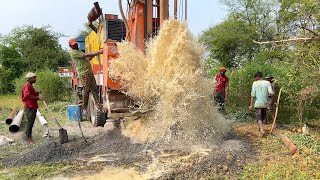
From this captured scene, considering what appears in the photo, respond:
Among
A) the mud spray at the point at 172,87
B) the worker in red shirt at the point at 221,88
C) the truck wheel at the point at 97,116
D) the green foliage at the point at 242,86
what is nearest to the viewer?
the mud spray at the point at 172,87

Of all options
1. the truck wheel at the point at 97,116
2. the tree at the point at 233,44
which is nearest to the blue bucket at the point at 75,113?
the truck wheel at the point at 97,116

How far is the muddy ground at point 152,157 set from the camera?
562 cm

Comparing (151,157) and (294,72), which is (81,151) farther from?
(294,72)

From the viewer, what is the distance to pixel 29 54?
2911 centimetres

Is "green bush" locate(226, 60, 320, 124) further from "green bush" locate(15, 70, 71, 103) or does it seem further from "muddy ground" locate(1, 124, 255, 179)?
"green bush" locate(15, 70, 71, 103)

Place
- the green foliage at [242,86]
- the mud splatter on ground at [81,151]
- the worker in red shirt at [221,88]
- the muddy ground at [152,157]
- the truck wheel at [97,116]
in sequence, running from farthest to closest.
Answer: the green foliage at [242,86] → the worker in red shirt at [221,88] → the truck wheel at [97,116] → the mud splatter on ground at [81,151] → the muddy ground at [152,157]

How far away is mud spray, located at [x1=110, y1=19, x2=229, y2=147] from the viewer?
685 cm

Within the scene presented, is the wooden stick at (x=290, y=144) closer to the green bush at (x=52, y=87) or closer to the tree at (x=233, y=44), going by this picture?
the green bush at (x=52, y=87)

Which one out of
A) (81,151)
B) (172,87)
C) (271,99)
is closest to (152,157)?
(172,87)

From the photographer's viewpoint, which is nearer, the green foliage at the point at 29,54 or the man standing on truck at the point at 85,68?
the man standing on truck at the point at 85,68

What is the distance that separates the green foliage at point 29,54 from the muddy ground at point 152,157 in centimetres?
2220

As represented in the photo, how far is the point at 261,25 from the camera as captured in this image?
30.0 metres

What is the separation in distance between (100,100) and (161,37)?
2982mm

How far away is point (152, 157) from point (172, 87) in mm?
1337
